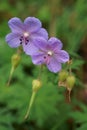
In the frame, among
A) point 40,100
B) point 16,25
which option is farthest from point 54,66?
point 40,100

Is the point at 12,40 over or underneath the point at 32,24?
underneath

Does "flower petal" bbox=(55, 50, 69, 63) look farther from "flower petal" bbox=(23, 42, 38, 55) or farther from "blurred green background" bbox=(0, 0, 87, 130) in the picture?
"blurred green background" bbox=(0, 0, 87, 130)

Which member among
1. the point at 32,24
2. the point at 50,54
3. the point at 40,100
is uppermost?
the point at 32,24

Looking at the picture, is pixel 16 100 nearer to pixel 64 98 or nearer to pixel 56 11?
pixel 64 98

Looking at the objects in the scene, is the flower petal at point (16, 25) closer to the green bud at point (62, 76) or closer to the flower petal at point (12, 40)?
the flower petal at point (12, 40)

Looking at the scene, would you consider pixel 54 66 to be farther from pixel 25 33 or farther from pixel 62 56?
pixel 25 33

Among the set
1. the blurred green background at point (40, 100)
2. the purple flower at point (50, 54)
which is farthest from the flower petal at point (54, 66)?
the blurred green background at point (40, 100)

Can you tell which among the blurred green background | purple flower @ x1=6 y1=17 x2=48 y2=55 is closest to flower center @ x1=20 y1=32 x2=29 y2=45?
purple flower @ x1=6 y1=17 x2=48 y2=55

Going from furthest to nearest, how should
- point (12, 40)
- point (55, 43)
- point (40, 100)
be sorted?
point (40, 100) < point (12, 40) < point (55, 43)
